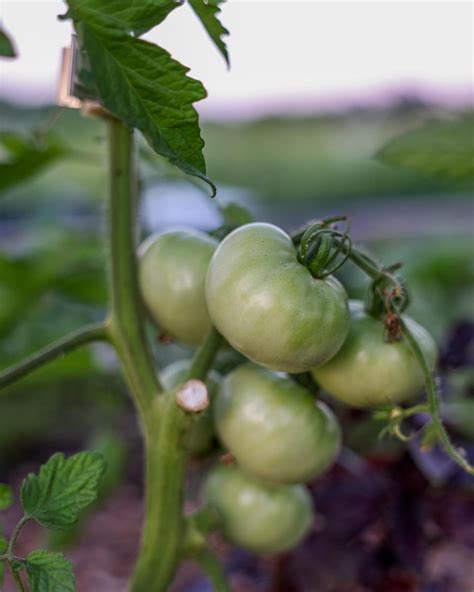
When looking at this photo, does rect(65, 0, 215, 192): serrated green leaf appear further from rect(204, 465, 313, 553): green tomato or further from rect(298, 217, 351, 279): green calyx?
rect(204, 465, 313, 553): green tomato

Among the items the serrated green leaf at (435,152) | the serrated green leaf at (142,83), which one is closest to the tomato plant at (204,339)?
the serrated green leaf at (142,83)

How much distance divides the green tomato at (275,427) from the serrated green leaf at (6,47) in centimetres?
30

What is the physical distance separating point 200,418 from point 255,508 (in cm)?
11

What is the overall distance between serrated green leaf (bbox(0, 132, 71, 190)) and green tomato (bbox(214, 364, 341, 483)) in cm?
33

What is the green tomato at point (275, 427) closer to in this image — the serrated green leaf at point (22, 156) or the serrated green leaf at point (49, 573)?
the serrated green leaf at point (49, 573)

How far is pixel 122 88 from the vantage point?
0.44m

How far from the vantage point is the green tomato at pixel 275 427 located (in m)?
0.60

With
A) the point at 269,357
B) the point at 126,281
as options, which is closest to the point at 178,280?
the point at 126,281

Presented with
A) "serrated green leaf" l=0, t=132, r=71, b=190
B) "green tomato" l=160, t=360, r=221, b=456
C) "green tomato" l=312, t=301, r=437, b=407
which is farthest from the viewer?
"serrated green leaf" l=0, t=132, r=71, b=190

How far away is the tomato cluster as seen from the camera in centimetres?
48

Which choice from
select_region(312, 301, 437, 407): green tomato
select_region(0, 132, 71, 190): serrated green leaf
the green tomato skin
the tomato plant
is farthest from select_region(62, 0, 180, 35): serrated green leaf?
select_region(0, 132, 71, 190): serrated green leaf

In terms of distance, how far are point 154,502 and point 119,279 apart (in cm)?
19

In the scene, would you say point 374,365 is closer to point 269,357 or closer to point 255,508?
point 269,357

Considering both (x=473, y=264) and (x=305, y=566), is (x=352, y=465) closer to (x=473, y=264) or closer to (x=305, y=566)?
(x=305, y=566)
